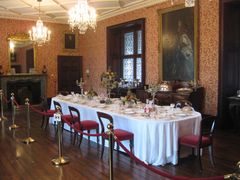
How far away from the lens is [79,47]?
14.3 m

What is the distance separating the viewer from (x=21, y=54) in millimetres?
12555

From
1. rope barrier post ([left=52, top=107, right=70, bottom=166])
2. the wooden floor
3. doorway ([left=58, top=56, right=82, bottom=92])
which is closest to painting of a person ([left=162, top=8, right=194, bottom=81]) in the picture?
the wooden floor

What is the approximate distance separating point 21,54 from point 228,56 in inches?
344

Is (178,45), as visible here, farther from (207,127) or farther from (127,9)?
(207,127)

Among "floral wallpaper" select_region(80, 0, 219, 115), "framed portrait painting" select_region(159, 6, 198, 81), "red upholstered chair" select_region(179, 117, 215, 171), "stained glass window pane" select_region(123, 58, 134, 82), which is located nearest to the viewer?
"red upholstered chair" select_region(179, 117, 215, 171)

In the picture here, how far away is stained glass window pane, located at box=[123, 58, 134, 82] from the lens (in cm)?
1179

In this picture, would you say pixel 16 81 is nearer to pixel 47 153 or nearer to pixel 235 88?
pixel 47 153

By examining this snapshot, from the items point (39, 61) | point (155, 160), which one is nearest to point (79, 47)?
point (39, 61)

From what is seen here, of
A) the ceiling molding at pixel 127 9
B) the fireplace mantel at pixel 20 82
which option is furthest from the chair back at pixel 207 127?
the fireplace mantel at pixel 20 82

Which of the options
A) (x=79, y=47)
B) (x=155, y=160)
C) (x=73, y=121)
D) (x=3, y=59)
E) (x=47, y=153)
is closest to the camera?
(x=155, y=160)

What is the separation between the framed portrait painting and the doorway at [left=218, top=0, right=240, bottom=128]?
0.88 metres

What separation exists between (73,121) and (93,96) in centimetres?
134

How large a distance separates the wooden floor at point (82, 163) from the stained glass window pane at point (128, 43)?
578 centimetres

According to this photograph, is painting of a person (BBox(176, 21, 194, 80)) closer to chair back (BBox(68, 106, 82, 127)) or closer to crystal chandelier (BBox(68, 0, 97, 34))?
crystal chandelier (BBox(68, 0, 97, 34))
